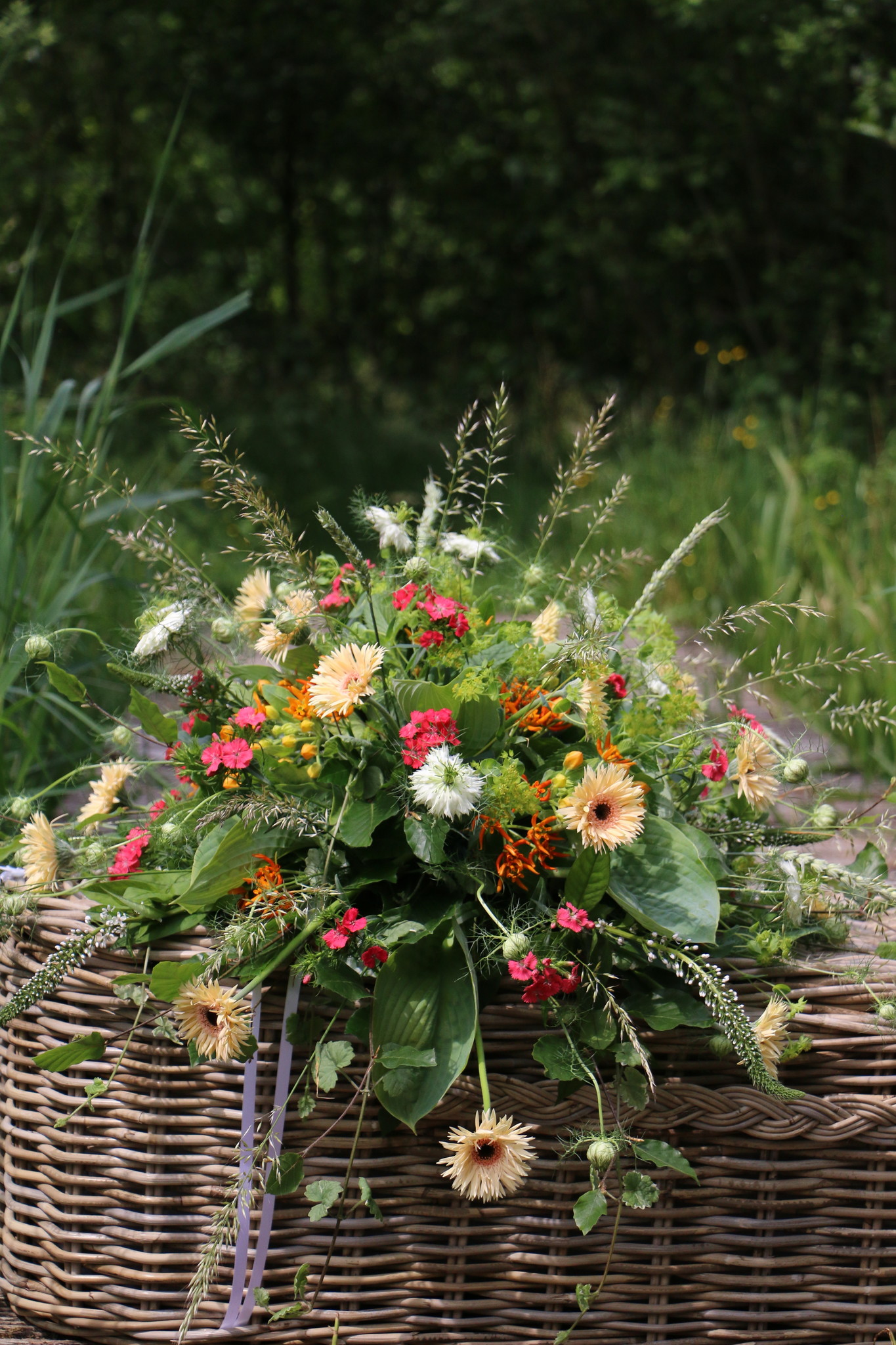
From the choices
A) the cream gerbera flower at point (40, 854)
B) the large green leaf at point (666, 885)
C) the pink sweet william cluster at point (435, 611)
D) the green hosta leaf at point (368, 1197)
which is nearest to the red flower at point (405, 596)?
A: the pink sweet william cluster at point (435, 611)

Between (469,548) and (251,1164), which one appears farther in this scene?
(469,548)

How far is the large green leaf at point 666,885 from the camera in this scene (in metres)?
1.02

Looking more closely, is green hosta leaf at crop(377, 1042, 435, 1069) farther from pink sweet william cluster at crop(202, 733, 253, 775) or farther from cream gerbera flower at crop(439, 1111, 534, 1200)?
pink sweet william cluster at crop(202, 733, 253, 775)

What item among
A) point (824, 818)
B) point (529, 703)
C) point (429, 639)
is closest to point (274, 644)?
point (429, 639)

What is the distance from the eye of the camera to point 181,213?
872 centimetres

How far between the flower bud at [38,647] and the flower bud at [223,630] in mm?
164

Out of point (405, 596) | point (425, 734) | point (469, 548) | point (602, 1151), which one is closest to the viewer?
point (602, 1151)

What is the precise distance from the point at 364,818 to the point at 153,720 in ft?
0.98

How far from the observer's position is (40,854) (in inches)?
45.3

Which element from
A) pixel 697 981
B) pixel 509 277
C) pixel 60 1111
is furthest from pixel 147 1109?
pixel 509 277

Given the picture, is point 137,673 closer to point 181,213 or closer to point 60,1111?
point 60,1111

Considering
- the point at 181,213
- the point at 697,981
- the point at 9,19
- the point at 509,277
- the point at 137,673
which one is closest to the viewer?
the point at 697,981

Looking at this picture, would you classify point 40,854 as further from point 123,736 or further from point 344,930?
point 344,930

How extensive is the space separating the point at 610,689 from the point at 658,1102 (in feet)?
1.34
